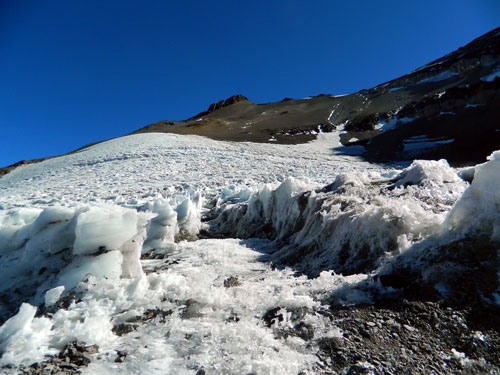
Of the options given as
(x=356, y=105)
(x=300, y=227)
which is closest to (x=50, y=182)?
(x=300, y=227)

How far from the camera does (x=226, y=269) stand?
5.33 m

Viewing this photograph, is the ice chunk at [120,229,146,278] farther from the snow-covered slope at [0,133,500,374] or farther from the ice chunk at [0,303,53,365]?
the ice chunk at [0,303,53,365]

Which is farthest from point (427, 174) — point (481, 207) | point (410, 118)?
point (410, 118)

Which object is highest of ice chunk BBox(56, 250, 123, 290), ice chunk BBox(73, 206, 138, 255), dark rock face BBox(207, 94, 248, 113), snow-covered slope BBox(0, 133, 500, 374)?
dark rock face BBox(207, 94, 248, 113)

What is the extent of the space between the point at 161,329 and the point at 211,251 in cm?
293

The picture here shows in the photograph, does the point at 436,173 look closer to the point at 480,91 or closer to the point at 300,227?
the point at 300,227

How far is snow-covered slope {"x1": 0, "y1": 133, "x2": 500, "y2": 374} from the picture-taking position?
3.02 meters

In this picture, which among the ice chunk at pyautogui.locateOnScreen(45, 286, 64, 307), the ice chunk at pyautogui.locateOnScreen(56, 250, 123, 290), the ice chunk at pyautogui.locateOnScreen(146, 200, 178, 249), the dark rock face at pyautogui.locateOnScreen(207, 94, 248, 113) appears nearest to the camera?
the ice chunk at pyautogui.locateOnScreen(45, 286, 64, 307)

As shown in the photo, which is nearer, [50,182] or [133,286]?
[133,286]

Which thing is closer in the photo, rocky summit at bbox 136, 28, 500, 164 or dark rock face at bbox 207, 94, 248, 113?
rocky summit at bbox 136, 28, 500, 164

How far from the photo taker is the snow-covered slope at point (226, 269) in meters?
3.02

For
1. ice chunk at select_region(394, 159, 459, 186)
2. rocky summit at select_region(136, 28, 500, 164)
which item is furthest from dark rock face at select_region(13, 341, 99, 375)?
rocky summit at select_region(136, 28, 500, 164)

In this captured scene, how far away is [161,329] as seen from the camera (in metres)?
3.38

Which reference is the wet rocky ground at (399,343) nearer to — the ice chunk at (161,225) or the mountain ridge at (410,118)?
the ice chunk at (161,225)
